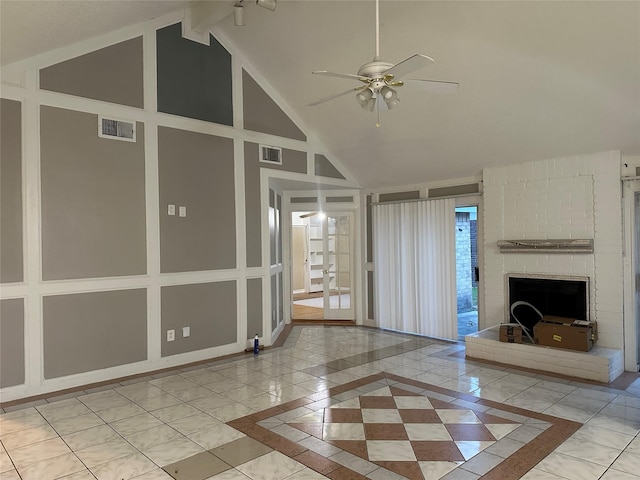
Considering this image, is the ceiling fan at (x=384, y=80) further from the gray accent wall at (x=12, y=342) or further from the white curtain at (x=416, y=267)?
the gray accent wall at (x=12, y=342)

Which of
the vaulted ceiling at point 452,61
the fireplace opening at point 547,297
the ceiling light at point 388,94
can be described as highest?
the vaulted ceiling at point 452,61

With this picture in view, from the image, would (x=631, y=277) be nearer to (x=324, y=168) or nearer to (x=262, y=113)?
(x=324, y=168)

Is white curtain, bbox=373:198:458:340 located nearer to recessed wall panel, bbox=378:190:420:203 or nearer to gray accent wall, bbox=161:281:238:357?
recessed wall panel, bbox=378:190:420:203

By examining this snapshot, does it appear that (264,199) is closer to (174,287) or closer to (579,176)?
(174,287)

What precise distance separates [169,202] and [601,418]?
451 cm

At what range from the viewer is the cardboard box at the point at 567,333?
427 cm

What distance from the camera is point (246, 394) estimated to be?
3.88 metres

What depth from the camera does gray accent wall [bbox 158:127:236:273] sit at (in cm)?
473

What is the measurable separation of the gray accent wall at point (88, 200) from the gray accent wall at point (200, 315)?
56 cm

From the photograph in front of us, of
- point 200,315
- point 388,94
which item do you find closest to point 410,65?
point 388,94

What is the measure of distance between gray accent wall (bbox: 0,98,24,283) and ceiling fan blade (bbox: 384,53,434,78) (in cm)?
332

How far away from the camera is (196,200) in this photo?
498 centimetres

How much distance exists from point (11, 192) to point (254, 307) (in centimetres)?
291

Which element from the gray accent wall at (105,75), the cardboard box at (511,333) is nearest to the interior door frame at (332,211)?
the cardboard box at (511,333)
